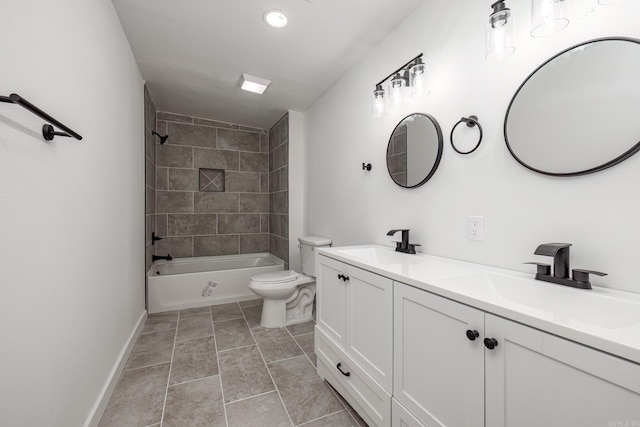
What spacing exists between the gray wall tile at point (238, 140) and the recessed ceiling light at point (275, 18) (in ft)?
7.52

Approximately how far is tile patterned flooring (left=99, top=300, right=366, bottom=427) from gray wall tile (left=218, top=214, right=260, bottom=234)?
5.33ft

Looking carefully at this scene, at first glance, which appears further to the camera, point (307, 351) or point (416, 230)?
point (307, 351)

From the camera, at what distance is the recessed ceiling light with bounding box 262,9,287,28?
5.66ft

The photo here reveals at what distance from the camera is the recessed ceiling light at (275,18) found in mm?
1726

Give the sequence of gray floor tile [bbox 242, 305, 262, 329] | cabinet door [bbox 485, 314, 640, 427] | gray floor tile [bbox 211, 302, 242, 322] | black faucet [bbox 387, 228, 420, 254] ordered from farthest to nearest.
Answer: gray floor tile [bbox 211, 302, 242, 322] < gray floor tile [bbox 242, 305, 262, 329] < black faucet [bbox 387, 228, 420, 254] < cabinet door [bbox 485, 314, 640, 427]

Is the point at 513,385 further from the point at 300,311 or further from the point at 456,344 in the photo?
the point at 300,311

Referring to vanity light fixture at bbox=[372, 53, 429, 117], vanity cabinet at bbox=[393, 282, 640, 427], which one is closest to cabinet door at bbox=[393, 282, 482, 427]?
vanity cabinet at bbox=[393, 282, 640, 427]

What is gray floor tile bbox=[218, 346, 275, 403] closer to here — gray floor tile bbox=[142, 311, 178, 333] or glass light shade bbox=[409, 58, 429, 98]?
gray floor tile bbox=[142, 311, 178, 333]

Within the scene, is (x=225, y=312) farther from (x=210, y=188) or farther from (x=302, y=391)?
(x=210, y=188)

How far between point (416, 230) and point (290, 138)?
7.47 feet

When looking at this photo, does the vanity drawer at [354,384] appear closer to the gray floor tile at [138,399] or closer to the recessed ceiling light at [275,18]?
Answer: the gray floor tile at [138,399]

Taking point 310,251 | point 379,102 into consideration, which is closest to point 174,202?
point 310,251

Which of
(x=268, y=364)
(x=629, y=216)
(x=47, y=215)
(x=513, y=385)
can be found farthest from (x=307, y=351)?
(x=629, y=216)

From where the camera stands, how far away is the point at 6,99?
68 centimetres
